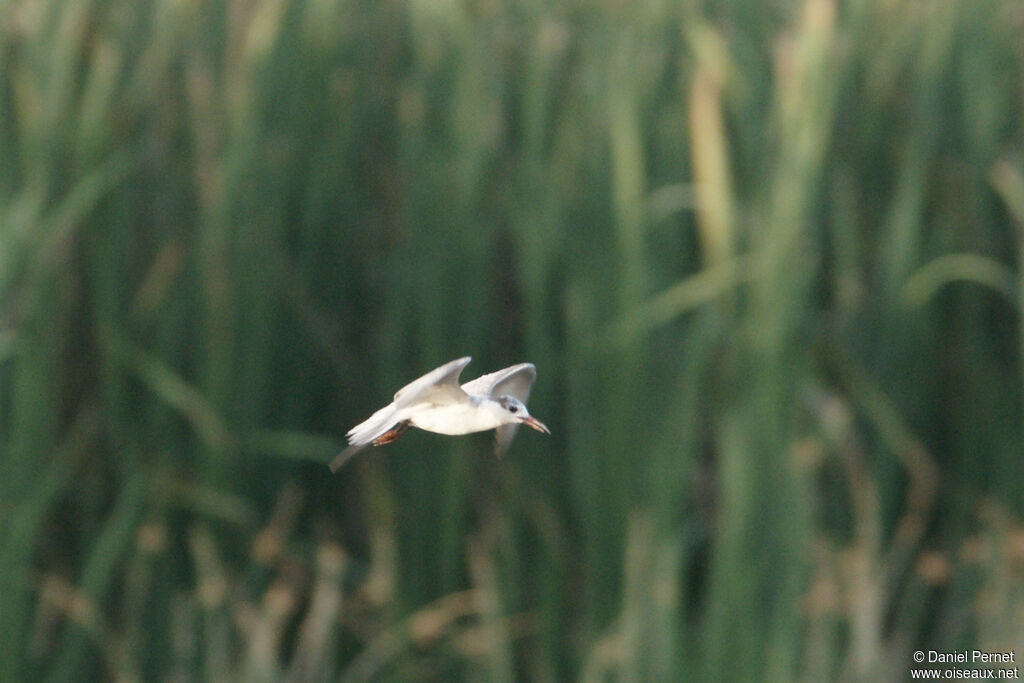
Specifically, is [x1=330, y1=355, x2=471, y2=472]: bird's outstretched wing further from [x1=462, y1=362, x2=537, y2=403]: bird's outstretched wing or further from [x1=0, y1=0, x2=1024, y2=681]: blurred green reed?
[x1=0, y1=0, x2=1024, y2=681]: blurred green reed

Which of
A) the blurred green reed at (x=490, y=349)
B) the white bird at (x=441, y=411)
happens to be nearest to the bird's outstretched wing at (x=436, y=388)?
the white bird at (x=441, y=411)

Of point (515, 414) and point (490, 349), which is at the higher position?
point (490, 349)

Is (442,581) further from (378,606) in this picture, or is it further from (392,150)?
(392,150)

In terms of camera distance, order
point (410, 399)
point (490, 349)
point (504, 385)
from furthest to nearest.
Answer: point (490, 349) → point (504, 385) → point (410, 399)

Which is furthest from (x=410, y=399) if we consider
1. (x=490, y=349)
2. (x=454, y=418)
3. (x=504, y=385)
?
(x=490, y=349)

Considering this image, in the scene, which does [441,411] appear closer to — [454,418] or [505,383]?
[454,418]

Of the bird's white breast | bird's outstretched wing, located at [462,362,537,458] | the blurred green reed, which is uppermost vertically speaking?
the blurred green reed

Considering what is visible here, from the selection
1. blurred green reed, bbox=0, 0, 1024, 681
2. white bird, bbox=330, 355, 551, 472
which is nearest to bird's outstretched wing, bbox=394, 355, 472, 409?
white bird, bbox=330, 355, 551, 472
